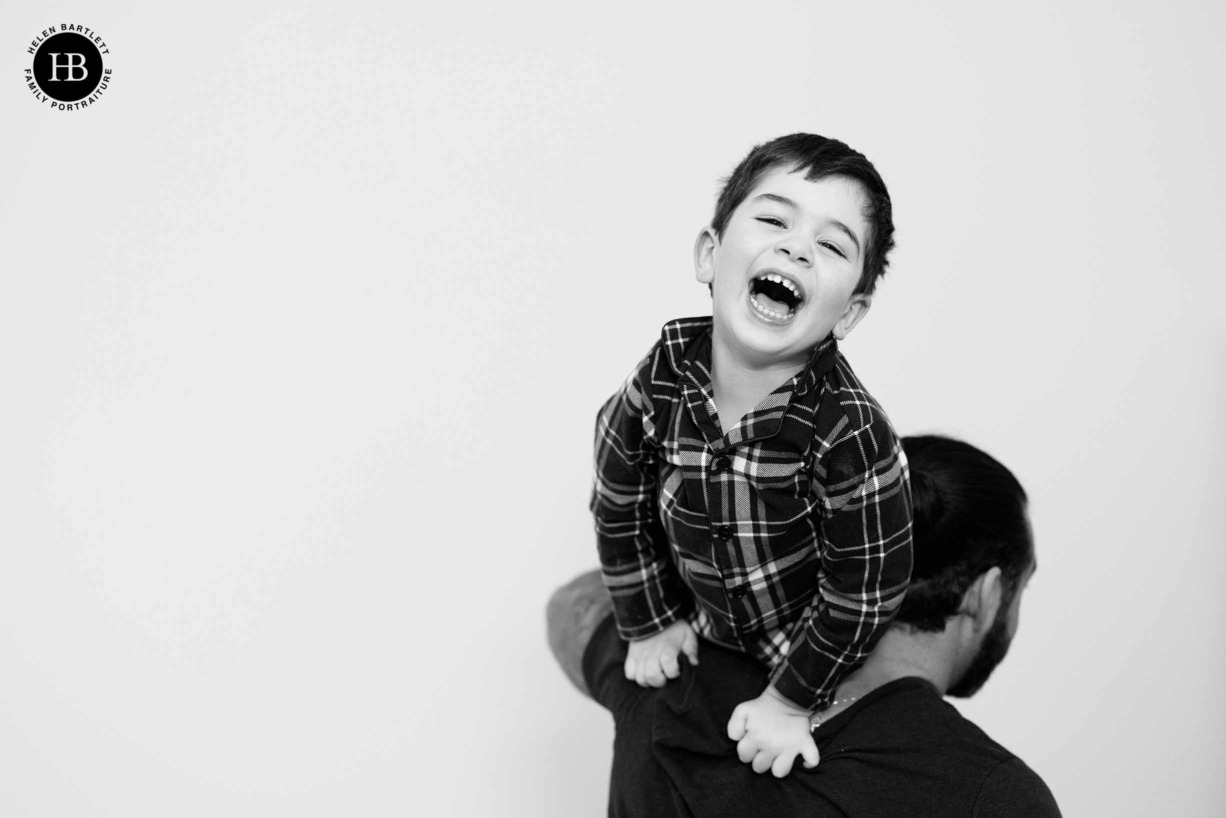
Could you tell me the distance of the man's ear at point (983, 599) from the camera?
1610 millimetres

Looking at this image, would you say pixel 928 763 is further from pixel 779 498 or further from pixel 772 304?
pixel 772 304

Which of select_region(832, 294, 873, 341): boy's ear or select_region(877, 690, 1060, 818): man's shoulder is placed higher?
select_region(832, 294, 873, 341): boy's ear

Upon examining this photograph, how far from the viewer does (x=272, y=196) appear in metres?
2.51

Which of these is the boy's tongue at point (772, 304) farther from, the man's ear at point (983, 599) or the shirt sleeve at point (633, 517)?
the man's ear at point (983, 599)

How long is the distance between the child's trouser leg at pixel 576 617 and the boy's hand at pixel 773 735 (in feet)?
1.25

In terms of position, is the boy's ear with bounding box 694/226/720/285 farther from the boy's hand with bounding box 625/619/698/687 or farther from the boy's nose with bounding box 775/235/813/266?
the boy's hand with bounding box 625/619/698/687

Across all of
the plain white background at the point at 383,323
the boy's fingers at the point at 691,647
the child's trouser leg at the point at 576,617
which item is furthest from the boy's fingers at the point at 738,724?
the plain white background at the point at 383,323

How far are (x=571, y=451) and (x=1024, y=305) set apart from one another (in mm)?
1005

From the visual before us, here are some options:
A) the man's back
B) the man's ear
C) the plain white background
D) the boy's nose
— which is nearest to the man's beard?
the man's ear

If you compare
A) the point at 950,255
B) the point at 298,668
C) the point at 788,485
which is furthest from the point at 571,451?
the point at 788,485

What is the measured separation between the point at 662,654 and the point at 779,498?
1.04 feet

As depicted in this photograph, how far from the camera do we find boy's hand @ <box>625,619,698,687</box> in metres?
1.59

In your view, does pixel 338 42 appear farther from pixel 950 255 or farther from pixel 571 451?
pixel 950 255

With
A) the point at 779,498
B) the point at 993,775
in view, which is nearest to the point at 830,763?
the point at 993,775
